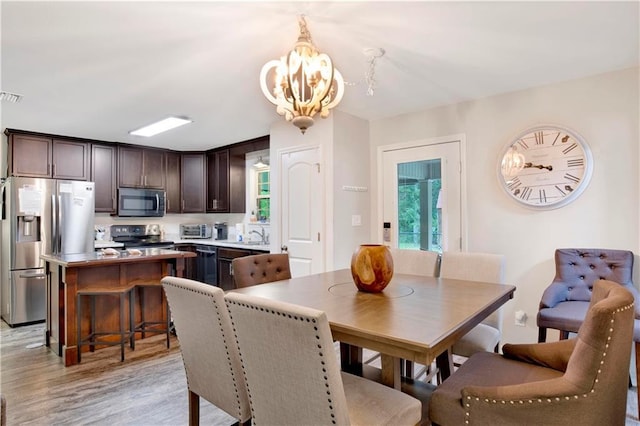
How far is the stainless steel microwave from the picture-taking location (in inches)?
201

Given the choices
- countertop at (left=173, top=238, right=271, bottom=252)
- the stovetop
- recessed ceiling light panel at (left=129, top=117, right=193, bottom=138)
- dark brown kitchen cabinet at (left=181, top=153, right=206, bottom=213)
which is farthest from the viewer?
dark brown kitchen cabinet at (left=181, top=153, right=206, bottom=213)

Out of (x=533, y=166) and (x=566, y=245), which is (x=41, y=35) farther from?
(x=566, y=245)

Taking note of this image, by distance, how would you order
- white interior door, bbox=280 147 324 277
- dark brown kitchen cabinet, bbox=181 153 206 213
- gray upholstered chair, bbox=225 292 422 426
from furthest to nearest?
dark brown kitchen cabinet, bbox=181 153 206 213
white interior door, bbox=280 147 324 277
gray upholstered chair, bbox=225 292 422 426

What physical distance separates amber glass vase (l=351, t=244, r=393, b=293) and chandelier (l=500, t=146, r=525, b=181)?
1903mm

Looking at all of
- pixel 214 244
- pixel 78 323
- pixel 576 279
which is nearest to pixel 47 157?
pixel 214 244

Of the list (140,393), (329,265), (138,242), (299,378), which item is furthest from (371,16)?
(138,242)

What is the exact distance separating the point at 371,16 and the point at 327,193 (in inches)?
74.6

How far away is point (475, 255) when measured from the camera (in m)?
2.54

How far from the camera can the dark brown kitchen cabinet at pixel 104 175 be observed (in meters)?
4.89

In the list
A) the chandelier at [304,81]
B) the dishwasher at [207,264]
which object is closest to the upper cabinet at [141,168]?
the dishwasher at [207,264]

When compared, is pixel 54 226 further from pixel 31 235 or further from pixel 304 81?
pixel 304 81

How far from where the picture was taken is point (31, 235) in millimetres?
4098

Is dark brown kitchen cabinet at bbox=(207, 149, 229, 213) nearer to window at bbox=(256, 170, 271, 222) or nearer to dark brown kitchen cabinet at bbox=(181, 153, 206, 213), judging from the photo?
dark brown kitchen cabinet at bbox=(181, 153, 206, 213)

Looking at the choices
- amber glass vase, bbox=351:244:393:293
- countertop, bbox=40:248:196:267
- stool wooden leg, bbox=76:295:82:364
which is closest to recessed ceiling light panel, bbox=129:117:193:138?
countertop, bbox=40:248:196:267
